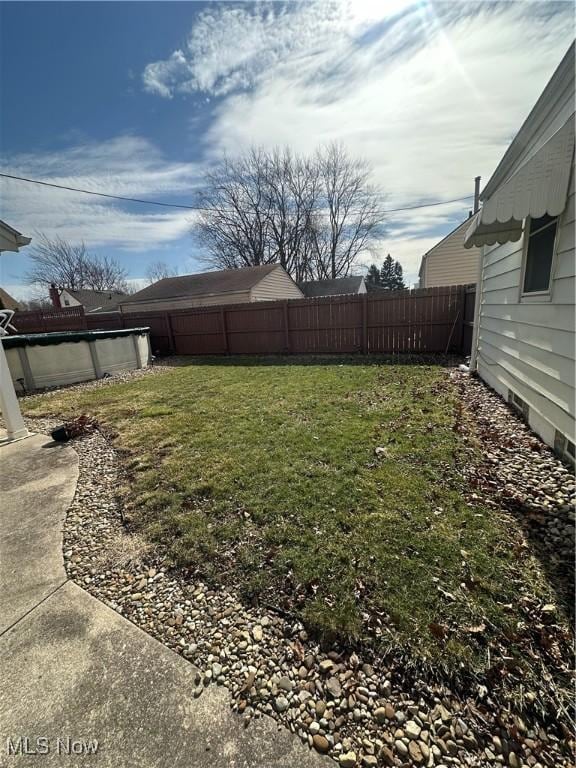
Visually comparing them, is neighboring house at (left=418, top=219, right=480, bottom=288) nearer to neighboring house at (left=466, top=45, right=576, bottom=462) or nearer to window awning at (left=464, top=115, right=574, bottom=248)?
neighboring house at (left=466, top=45, right=576, bottom=462)

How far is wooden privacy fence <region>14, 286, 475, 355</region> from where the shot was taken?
8.27 metres

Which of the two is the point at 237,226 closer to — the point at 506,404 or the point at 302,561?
the point at 506,404

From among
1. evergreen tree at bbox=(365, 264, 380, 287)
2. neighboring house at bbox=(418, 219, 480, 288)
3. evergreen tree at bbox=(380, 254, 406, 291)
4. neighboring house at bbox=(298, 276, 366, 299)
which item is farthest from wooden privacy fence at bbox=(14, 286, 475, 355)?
evergreen tree at bbox=(380, 254, 406, 291)

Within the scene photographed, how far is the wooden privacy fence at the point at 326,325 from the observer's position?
8266 mm

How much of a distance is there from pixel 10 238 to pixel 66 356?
12.9ft

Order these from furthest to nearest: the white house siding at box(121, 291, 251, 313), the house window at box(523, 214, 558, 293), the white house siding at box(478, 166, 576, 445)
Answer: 1. the white house siding at box(121, 291, 251, 313)
2. the house window at box(523, 214, 558, 293)
3. the white house siding at box(478, 166, 576, 445)

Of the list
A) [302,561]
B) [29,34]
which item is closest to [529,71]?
[302,561]

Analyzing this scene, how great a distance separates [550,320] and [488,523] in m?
2.14

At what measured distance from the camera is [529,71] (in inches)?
133

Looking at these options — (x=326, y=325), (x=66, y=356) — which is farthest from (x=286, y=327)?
(x=66, y=356)

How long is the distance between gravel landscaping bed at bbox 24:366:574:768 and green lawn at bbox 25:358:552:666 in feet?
0.40

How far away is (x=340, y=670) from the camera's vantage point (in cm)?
141
